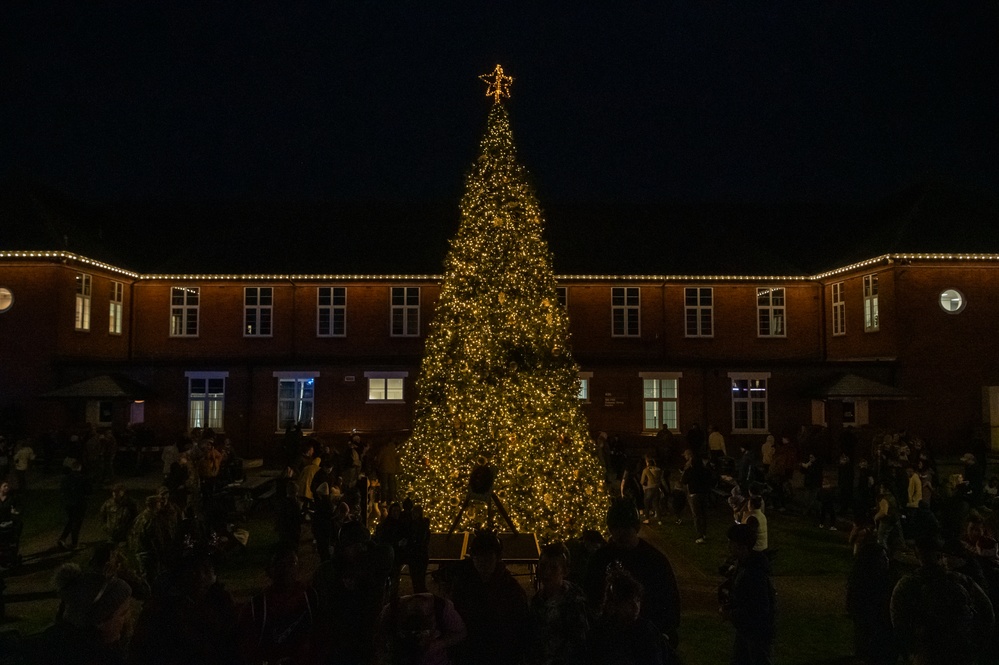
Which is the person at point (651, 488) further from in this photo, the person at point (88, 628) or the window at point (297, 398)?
the window at point (297, 398)

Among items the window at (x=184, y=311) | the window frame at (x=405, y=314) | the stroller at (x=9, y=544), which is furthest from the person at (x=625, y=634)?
the window at (x=184, y=311)

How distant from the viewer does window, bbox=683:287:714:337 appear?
29.1 metres

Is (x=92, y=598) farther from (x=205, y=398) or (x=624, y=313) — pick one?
(x=624, y=313)

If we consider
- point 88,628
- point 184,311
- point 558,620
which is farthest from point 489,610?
point 184,311

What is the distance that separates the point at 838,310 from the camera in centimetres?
2822

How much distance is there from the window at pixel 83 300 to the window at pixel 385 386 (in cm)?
1038

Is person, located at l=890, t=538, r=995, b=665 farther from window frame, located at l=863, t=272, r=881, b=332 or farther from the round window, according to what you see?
the round window

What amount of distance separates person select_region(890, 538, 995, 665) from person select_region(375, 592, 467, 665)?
320 centimetres

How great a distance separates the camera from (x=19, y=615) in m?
9.00

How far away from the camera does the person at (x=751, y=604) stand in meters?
5.43

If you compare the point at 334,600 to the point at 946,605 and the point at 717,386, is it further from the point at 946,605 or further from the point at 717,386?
the point at 717,386

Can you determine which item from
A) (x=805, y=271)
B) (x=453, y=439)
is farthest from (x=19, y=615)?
(x=805, y=271)

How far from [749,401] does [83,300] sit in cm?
2493

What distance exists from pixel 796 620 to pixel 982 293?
69.9ft
